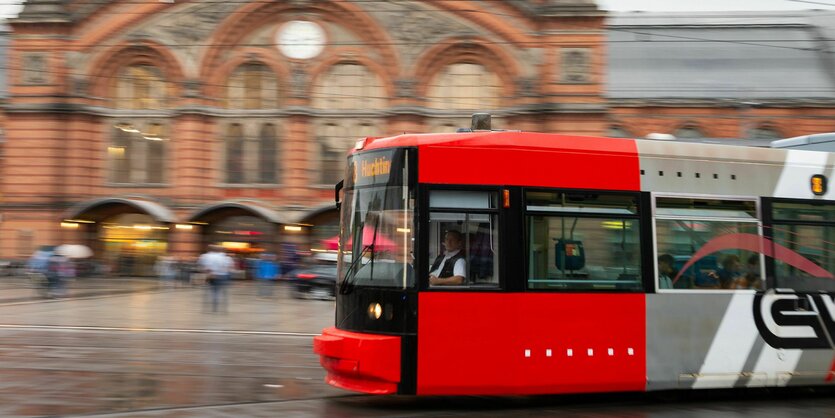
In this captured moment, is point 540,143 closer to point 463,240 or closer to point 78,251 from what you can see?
point 463,240

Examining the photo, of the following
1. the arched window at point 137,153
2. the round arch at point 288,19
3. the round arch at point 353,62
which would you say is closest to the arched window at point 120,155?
the arched window at point 137,153

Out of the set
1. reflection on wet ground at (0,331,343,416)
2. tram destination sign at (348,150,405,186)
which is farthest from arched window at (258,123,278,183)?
tram destination sign at (348,150,405,186)

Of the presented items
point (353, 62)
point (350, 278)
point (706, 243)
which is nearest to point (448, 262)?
point (350, 278)

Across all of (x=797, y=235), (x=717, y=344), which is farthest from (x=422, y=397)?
(x=797, y=235)

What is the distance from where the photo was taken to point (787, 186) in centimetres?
945

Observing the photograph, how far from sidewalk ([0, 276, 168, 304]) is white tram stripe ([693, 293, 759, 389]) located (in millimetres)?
21708

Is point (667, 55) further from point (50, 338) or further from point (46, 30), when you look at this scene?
point (50, 338)

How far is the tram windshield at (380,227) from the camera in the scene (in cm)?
814

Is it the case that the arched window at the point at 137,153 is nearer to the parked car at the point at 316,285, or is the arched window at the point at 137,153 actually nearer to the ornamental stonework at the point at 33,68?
the ornamental stonework at the point at 33,68

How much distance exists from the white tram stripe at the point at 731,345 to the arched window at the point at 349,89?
33617mm

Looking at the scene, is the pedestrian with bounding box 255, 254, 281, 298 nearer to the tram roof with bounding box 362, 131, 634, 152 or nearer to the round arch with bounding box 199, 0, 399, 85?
the round arch with bounding box 199, 0, 399, 85

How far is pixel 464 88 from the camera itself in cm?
4175

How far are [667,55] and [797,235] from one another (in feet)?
137

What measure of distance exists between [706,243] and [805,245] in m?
1.36
